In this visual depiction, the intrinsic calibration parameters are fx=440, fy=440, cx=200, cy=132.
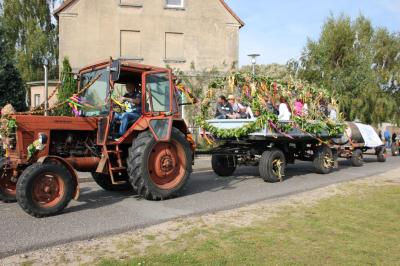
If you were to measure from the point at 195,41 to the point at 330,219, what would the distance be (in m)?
18.0

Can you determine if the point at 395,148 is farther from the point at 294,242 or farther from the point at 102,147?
the point at 294,242

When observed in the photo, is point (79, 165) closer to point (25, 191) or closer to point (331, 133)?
point (25, 191)

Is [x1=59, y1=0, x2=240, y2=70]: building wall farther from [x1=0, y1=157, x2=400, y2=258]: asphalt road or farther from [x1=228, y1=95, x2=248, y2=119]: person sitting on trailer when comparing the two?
[x1=0, y1=157, x2=400, y2=258]: asphalt road

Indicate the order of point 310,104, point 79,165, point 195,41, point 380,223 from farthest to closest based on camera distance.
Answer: point 195,41 < point 310,104 < point 79,165 < point 380,223

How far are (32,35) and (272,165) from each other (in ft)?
113

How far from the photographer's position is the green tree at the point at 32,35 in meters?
38.9

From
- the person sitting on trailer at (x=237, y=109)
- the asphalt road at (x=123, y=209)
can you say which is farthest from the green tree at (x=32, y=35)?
the asphalt road at (x=123, y=209)

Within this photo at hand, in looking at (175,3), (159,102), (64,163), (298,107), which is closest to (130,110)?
(159,102)

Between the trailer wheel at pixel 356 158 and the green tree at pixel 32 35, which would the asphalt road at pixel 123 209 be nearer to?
the trailer wheel at pixel 356 158

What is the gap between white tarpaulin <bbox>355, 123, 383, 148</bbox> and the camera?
606 inches

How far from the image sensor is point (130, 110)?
26.7 ft

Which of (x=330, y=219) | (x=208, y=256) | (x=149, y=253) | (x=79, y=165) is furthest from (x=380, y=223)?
(x=79, y=165)

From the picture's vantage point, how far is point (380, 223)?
676cm

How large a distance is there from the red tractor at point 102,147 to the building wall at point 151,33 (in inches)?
569
